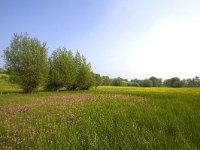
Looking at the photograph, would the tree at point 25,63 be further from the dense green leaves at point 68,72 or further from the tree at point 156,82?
the tree at point 156,82

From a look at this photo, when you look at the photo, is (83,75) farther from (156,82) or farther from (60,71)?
(156,82)

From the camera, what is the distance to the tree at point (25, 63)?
2594 cm

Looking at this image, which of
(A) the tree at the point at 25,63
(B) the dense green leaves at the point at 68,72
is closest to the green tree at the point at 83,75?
(B) the dense green leaves at the point at 68,72

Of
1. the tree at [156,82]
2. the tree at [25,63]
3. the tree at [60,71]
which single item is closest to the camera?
the tree at [25,63]

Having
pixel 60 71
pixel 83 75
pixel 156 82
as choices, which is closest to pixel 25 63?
pixel 60 71

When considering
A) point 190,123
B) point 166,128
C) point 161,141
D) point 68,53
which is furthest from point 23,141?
point 68,53

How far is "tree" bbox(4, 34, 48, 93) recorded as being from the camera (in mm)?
25938

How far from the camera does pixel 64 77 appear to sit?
3353cm

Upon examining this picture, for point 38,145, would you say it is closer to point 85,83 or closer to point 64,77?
point 64,77

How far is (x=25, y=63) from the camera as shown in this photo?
26.0 metres

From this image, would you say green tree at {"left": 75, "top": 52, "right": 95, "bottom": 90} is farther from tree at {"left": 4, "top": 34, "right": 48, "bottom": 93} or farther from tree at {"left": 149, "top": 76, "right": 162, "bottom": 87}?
tree at {"left": 149, "top": 76, "right": 162, "bottom": 87}

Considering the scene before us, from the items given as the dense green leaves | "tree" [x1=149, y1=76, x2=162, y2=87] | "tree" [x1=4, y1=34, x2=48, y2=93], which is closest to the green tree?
the dense green leaves

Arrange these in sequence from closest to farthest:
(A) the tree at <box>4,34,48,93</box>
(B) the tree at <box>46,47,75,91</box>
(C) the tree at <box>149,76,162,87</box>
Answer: (A) the tree at <box>4,34,48,93</box>, (B) the tree at <box>46,47,75,91</box>, (C) the tree at <box>149,76,162,87</box>

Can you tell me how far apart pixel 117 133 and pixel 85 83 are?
113 feet
